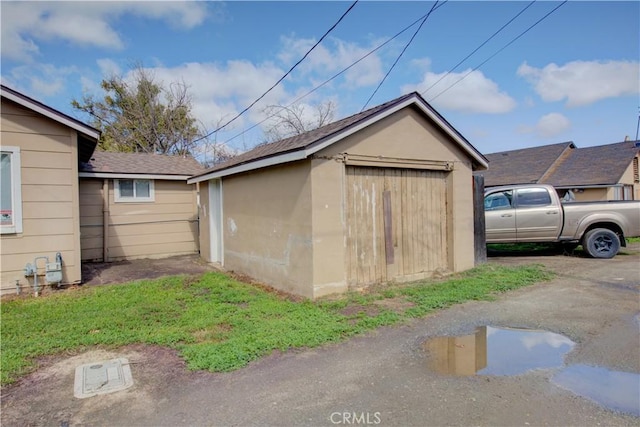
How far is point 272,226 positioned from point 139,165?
688cm

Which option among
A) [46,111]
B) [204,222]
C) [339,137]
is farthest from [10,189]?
[339,137]

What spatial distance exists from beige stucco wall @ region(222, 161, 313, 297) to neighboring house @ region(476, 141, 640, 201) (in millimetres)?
18585

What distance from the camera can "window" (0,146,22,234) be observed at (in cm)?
665

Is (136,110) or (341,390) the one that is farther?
(136,110)

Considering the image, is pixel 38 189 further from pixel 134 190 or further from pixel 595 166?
pixel 595 166

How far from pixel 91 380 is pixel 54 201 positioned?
508 cm

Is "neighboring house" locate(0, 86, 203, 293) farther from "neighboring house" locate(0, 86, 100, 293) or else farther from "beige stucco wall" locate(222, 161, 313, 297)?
"beige stucco wall" locate(222, 161, 313, 297)

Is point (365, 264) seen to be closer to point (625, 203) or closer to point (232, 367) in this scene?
point (232, 367)

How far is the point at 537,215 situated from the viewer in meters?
9.68

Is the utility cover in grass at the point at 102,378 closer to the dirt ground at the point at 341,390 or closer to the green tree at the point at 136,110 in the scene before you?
the dirt ground at the point at 341,390

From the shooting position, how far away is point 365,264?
680 centimetres

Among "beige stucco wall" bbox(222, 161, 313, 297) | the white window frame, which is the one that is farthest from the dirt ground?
the white window frame

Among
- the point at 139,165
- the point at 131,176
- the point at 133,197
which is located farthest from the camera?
the point at 139,165

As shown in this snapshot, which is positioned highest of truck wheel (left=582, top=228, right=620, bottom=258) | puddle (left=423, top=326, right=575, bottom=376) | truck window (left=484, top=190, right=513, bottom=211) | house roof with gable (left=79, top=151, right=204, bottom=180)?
house roof with gable (left=79, top=151, right=204, bottom=180)
